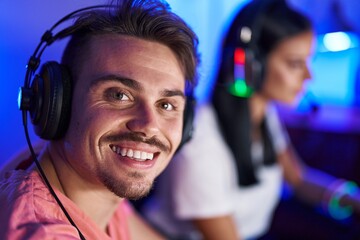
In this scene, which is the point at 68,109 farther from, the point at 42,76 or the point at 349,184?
the point at 349,184

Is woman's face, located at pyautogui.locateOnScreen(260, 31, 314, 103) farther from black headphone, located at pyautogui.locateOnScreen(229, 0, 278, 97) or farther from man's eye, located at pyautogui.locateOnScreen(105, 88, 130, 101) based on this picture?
man's eye, located at pyautogui.locateOnScreen(105, 88, 130, 101)

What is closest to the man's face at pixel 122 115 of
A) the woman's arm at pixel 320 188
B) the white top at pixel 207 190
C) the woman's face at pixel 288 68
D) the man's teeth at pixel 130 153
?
the man's teeth at pixel 130 153

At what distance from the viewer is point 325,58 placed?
218 centimetres

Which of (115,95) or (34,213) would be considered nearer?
(34,213)

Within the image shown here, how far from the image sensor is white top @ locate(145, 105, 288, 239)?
1256 millimetres

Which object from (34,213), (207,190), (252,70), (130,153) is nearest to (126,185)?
(130,153)

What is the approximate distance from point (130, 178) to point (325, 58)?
1.83 meters

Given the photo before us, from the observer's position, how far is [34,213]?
1.86 feet

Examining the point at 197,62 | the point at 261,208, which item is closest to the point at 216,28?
the point at 261,208

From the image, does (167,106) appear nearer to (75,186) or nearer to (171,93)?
(171,93)

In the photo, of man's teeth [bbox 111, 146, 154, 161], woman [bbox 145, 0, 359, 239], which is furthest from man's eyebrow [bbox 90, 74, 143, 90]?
woman [bbox 145, 0, 359, 239]

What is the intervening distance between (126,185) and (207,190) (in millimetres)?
635

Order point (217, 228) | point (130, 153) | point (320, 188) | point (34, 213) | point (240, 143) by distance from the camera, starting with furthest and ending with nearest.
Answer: point (320, 188) → point (240, 143) → point (217, 228) → point (130, 153) → point (34, 213)

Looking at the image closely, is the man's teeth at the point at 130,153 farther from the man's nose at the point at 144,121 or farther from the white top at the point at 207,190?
the white top at the point at 207,190
